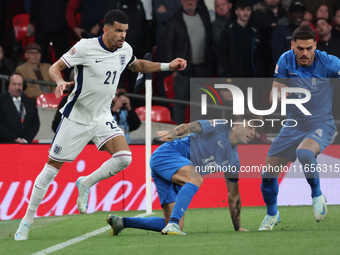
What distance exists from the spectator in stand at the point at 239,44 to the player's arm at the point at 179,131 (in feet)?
17.0

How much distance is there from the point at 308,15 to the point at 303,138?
6067 mm

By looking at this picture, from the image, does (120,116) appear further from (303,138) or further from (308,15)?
(308,15)

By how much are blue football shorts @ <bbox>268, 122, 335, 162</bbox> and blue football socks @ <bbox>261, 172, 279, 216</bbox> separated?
11.3 inches

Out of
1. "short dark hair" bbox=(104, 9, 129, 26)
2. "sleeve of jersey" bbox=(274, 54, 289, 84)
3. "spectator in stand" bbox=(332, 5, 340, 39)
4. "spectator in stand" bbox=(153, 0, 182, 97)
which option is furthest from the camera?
"spectator in stand" bbox=(332, 5, 340, 39)

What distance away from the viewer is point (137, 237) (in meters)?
5.29

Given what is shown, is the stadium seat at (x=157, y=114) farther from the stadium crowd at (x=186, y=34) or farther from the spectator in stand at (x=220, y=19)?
the spectator in stand at (x=220, y=19)

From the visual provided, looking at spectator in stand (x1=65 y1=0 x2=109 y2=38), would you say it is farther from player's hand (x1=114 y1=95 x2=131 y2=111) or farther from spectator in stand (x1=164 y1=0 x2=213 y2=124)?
player's hand (x1=114 y1=95 x2=131 y2=111)

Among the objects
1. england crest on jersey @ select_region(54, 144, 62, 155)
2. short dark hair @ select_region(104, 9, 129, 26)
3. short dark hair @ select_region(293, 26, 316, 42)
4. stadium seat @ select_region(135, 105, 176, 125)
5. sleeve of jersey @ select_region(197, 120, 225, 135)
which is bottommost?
stadium seat @ select_region(135, 105, 176, 125)

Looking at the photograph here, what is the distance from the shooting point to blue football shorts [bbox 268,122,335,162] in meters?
6.00

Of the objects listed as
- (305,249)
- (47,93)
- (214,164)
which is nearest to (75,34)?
(47,93)

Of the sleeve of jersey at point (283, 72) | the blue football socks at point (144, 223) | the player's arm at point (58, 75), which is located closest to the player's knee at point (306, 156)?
the sleeve of jersey at point (283, 72)

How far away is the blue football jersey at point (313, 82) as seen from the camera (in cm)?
602

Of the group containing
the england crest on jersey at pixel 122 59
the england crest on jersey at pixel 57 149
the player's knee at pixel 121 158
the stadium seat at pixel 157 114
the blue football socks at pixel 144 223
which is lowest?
the stadium seat at pixel 157 114

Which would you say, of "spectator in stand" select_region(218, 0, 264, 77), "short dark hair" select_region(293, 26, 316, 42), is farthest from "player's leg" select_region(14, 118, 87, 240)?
"spectator in stand" select_region(218, 0, 264, 77)
